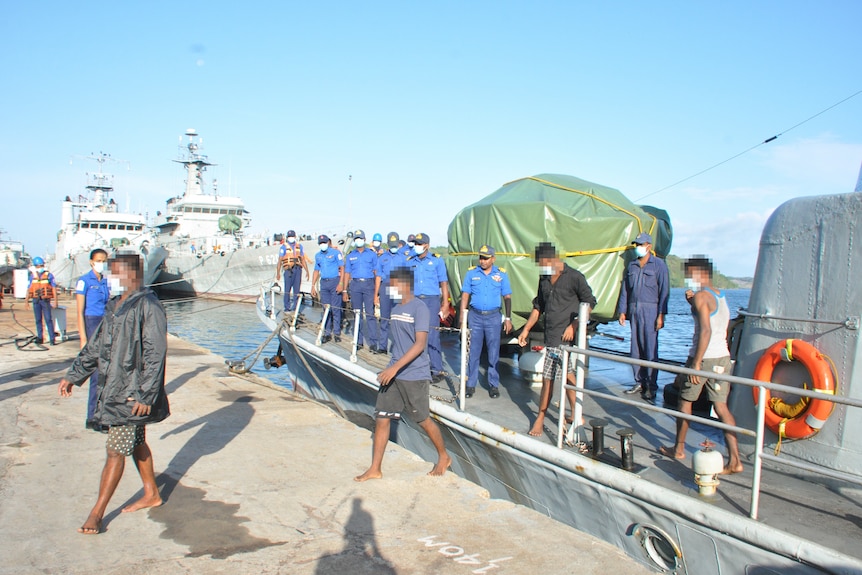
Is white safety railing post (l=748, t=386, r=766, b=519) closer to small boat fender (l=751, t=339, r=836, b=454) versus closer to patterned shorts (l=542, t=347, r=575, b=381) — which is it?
small boat fender (l=751, t=339, r=836, b=454)

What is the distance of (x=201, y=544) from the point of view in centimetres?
382

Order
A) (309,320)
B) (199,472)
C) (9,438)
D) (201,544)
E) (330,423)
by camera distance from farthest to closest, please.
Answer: (309,320), (330,423), (9,438), (199,472), (201,544)

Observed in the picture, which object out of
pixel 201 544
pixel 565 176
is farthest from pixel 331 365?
pixel 201 544

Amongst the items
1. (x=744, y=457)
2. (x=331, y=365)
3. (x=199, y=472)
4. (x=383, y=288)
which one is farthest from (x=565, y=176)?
(x=199, y=472)

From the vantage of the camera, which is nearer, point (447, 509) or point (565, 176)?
point (447, 509)

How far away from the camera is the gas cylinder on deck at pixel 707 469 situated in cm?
382

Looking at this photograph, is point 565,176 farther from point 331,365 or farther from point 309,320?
point 309,320

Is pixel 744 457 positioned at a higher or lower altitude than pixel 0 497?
higher

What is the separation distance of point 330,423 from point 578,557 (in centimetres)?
381

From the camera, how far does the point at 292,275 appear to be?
39.6 ft

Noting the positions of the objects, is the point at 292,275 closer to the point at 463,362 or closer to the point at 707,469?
the point at 463,362

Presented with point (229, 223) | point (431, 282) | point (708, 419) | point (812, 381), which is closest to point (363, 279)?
point (431, 282)

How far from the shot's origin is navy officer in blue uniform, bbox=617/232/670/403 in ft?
21.6

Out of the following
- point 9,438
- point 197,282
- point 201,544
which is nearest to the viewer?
point 201,544
